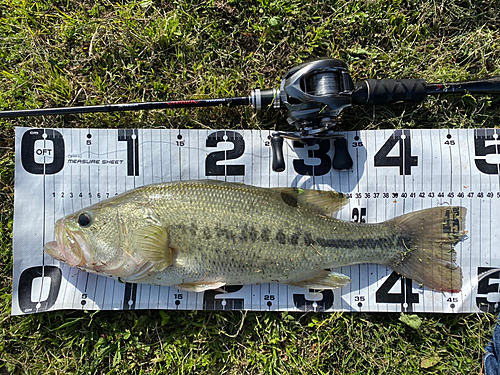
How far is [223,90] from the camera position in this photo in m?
3.00

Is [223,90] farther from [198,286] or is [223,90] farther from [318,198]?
[198,286]

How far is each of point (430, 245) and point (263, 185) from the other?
1.54 metres

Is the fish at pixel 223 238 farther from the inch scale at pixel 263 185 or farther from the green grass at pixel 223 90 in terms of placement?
the green grass at pixel 223 90

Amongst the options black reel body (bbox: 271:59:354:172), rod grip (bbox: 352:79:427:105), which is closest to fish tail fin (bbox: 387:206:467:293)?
rod grip (bbox: 352:79:427:105)

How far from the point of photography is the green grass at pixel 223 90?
9.58 ft

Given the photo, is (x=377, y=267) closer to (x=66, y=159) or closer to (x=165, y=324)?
(x=165, y=324)

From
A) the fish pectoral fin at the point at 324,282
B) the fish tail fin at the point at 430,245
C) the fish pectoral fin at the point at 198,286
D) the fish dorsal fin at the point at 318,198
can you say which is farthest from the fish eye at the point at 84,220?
the fish tail fin at the point at 430,245

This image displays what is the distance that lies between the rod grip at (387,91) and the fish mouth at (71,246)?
98.0 inches

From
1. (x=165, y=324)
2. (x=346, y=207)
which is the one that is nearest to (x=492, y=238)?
(x=346, y=207)

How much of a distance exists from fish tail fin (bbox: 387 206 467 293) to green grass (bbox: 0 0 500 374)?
422 mm

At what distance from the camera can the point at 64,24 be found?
3096 millimetres

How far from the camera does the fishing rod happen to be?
241 cm

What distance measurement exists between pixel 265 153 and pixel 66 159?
70.8 inches

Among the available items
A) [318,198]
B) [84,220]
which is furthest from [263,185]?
[84,220]
